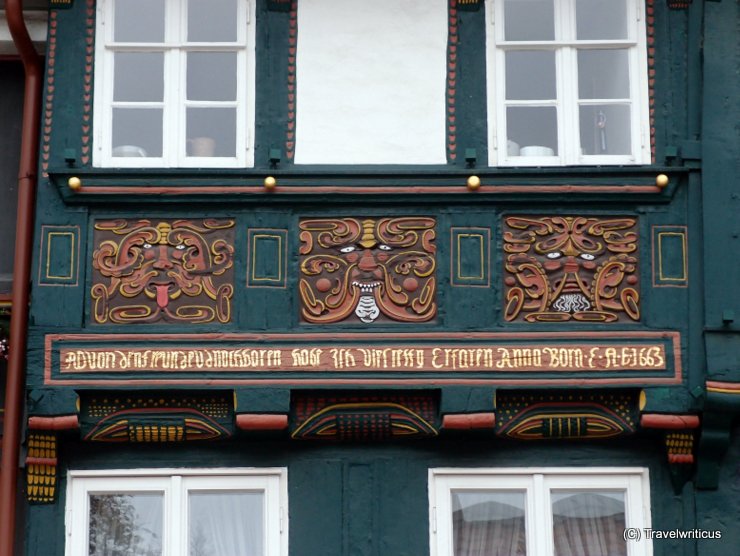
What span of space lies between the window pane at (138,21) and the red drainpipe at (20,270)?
0.63 meters

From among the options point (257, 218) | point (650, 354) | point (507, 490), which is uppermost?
point (257, 218)

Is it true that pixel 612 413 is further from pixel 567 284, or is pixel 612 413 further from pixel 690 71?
pixel 690 71

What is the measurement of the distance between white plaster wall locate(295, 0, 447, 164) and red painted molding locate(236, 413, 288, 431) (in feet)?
5.90

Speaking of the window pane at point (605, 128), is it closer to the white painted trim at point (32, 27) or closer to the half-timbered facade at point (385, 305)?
the half-timbered facade at point (385, 305)

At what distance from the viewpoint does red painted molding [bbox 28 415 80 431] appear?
45.1 feet

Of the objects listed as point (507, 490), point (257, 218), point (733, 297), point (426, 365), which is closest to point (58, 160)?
point (257, 218)

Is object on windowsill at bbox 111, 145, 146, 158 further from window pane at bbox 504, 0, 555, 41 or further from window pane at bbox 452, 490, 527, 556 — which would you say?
window pane at bbox 452, 490, 527, 556

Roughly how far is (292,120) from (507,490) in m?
2.89

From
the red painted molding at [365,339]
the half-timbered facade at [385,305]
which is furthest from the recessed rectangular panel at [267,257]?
the red painted molding at [365,339]

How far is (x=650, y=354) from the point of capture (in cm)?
1392

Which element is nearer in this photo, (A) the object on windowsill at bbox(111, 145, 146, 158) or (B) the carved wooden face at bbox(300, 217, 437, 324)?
(B) the carved wooden face at bbox(300, 217, 437, 324)

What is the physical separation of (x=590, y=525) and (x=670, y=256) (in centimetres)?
186

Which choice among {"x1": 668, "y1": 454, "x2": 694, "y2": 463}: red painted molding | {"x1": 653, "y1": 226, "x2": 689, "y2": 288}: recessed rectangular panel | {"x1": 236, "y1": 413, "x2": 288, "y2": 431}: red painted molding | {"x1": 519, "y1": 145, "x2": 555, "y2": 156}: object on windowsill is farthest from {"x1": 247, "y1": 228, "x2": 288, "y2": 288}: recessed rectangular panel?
{"x1": 668, "y1": 454, "x2": 694, "y2": 463}: red painted molding

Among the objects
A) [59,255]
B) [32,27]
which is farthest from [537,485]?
[32,27]
